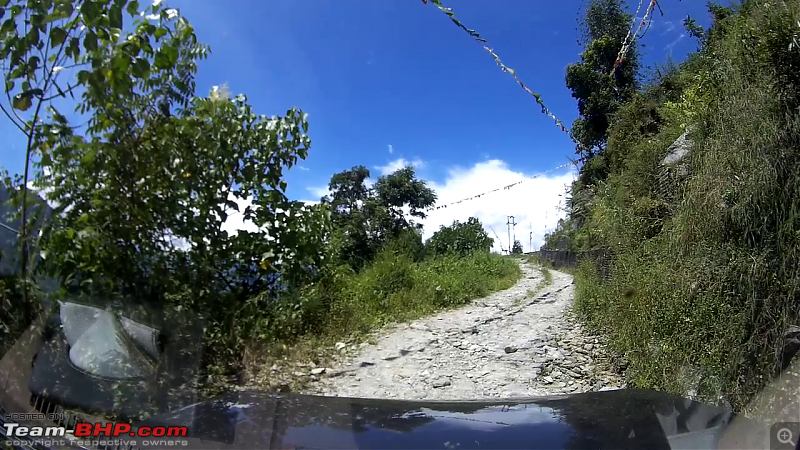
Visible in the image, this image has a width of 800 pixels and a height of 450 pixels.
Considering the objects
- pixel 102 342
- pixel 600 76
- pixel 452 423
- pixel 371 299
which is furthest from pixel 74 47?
pixel 600 76

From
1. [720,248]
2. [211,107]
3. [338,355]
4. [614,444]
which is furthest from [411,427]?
[338,355]

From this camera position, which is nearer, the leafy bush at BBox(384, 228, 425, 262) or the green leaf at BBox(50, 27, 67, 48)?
the green leaf at BBox(50, 27, 67, 48)

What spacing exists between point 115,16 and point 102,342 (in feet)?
6.27

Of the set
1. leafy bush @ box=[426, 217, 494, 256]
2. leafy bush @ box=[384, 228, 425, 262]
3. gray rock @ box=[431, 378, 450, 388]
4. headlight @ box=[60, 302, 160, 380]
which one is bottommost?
gray rock @ box=[431, 378, 450, 388]

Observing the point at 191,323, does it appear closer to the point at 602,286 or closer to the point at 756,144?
the point at 756,144

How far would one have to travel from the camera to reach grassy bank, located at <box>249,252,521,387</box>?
5211 millimetres

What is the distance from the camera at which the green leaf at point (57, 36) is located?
292cm

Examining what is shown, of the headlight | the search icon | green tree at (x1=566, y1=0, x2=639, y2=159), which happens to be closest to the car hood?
the search icon

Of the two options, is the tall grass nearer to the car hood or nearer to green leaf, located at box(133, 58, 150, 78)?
the car hood

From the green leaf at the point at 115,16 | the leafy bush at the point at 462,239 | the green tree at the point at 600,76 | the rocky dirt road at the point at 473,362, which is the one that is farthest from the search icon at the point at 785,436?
the leafy bush at the point at 462,239

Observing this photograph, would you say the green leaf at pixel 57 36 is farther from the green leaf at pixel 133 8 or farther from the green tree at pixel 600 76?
the green tree at pixel 600 76

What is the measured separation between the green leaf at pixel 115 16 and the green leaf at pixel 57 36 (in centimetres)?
29

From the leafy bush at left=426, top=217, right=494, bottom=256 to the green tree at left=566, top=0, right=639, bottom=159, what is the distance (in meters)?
7.39

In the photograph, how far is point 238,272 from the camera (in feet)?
12.9
